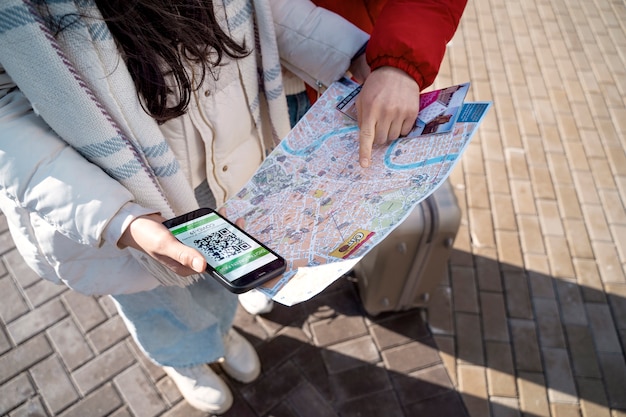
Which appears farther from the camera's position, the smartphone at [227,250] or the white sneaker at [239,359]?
the white sneaker at [239,359]

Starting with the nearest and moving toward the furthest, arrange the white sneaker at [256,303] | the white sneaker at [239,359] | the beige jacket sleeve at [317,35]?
1. the beige jacket sleeve at [317,35]
2. the white sneaker at [239,359]
3. the white sneaker at [256,303]

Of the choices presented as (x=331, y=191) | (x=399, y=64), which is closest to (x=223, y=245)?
(x=331, y=191)

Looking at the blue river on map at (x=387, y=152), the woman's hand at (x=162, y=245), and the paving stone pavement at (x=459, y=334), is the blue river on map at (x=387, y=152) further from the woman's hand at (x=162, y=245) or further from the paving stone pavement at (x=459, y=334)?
the paving stone pavement at (x=459, y=334)

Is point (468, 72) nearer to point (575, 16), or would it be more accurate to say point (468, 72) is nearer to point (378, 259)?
point (575, 16)

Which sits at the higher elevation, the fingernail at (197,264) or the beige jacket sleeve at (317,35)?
the beige jacket sleeve at (317,35)

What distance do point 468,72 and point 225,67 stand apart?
3.37 meters

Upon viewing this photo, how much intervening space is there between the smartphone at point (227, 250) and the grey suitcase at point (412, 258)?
39.8 inches

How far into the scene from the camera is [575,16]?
4777 mm

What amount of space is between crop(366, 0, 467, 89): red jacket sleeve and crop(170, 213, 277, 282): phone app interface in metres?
0.64

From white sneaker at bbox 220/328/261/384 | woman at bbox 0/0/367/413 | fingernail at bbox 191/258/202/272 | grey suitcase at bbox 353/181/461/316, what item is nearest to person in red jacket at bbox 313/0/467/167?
woman at bbox 0/0/367/413

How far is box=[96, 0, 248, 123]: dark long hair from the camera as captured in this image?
995 mm

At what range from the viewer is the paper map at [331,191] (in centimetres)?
108

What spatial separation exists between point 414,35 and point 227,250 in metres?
0.79

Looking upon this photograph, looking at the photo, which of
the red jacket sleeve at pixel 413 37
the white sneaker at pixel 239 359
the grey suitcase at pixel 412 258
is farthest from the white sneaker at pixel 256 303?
the red jacket sleeve at pixel 413 37
